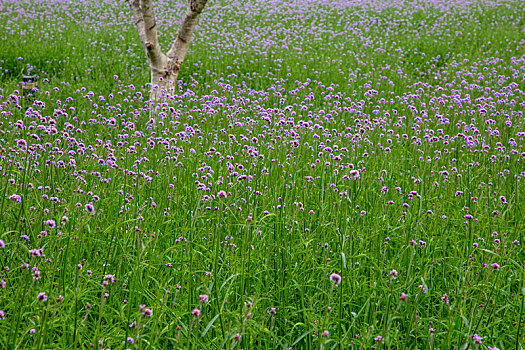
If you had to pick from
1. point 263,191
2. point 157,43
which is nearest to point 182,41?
point 157,43

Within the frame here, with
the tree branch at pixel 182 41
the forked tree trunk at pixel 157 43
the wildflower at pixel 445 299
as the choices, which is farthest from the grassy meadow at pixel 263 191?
the tree branch at pixel 182 41

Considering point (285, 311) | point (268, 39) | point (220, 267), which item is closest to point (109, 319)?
point (220, 267)

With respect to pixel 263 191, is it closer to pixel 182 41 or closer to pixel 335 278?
pixel 335 278

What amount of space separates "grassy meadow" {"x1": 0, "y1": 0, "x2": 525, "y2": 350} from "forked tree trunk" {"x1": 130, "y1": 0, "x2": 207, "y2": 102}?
39cm

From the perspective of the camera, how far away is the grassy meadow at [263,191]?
104 inches

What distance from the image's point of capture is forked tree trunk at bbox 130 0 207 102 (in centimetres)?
730

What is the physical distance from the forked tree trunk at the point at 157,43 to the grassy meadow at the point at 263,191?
1.29 feet

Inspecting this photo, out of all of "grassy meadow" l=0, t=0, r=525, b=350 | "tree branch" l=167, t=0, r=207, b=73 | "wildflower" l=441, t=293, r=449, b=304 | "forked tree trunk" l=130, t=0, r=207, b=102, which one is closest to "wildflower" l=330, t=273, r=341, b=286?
"grassy meadow" l=0, t=0, r=525, b=350

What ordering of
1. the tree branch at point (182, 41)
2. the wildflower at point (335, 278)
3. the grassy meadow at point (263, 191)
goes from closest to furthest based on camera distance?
the wildflower at point (335, 278), the grassy meadow at point (263, 191), the tree branch at point (182, 41)

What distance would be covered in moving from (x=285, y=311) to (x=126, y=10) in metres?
18.6

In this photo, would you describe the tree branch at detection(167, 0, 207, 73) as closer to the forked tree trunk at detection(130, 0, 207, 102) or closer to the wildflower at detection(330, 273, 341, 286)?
the forked tree trunk at detection(130, 0, 207, 102)

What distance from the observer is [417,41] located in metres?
14.3

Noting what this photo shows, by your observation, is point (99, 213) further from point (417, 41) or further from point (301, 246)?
point (417, 41)

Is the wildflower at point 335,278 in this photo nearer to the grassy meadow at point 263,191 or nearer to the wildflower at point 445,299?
the grassy meadow at point 263,191
